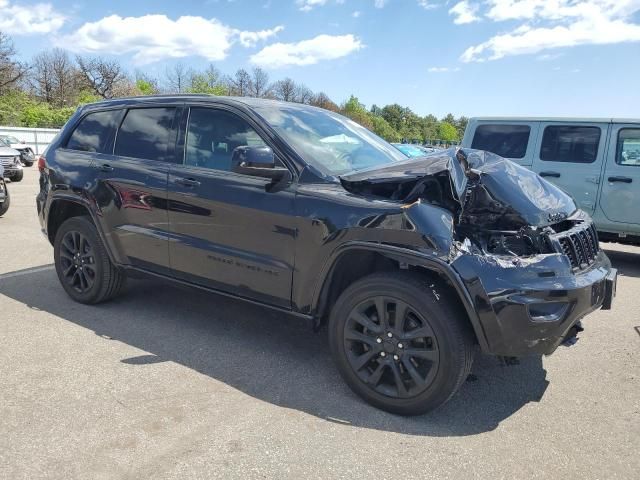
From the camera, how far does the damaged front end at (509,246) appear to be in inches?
109

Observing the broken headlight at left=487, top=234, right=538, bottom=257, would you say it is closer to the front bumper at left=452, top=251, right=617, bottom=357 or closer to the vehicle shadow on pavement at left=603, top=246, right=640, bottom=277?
the front bumper at left=452, top=251, right=617, bottom=357

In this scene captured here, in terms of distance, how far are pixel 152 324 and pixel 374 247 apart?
237 cm

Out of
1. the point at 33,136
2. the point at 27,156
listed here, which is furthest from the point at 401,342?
the point at 33,136

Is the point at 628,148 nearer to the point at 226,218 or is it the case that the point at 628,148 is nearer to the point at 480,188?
the point at 480,188

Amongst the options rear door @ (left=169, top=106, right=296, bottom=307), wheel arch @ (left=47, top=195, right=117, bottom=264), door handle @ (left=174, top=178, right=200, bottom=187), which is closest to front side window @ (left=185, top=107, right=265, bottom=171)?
rear door @ (left=169, top=106, right=296, bottom=307)

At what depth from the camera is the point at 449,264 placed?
281cm

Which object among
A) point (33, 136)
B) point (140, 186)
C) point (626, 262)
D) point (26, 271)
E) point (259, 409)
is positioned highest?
point (33, 136)

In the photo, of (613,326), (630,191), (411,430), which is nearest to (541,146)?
(630,191)

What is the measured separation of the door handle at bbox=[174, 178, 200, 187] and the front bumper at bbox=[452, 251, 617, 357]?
2.04 metres

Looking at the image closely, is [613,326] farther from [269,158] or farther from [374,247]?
[269,158]

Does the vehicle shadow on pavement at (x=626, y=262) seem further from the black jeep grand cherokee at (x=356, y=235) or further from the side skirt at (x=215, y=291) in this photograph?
the side skirt at (x=215, y=291)

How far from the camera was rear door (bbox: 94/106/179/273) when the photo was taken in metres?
4.17

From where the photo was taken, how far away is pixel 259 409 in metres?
3.16

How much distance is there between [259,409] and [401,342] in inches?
36.9
